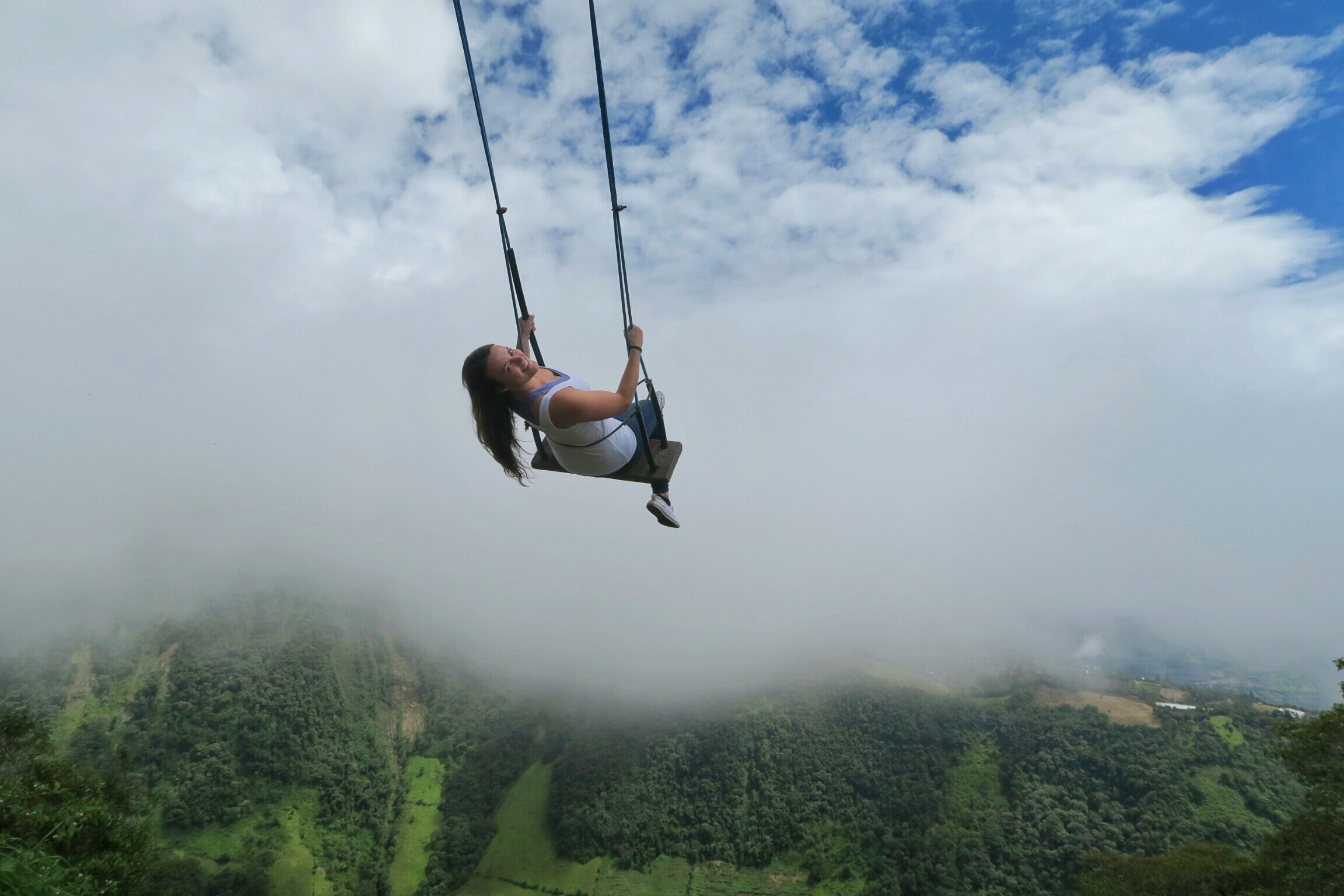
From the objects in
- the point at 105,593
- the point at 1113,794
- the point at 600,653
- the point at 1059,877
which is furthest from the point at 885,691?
the point at 105,593

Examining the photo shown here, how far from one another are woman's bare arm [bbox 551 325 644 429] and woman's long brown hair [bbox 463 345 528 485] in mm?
507

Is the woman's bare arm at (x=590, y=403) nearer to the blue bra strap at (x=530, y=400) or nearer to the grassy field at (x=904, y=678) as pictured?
the blue bra strap at (x=530, y=400)

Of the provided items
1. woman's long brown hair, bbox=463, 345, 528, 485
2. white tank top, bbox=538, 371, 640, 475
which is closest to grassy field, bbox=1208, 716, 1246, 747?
white tank top, bbox=538, 371, 640, 475

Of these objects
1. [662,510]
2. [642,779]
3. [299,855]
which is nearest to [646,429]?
[662,510]

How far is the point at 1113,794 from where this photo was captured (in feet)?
282

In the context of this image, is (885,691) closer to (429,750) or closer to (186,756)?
(429,750)

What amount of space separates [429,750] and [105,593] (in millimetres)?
90109

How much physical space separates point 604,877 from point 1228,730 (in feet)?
309

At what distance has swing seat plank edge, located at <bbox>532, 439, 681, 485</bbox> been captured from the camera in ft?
20.5

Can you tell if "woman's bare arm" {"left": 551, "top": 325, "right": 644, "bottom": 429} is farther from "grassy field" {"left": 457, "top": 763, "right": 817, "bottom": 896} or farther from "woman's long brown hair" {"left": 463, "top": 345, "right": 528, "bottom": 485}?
"grassy field" {"left": 457, "top": 763, "right": 817, "bottom": 896}

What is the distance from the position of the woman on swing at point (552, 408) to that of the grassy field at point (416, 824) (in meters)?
119

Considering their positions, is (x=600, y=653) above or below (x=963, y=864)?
above

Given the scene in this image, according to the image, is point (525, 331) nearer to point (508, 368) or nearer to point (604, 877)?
point (508, 368)

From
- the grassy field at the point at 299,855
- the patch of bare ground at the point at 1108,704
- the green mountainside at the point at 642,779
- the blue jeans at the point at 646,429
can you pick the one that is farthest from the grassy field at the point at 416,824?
the blue jeans at the point at 646,429
